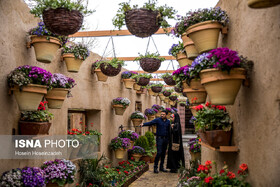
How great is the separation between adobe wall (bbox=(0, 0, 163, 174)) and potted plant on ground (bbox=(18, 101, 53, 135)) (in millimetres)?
104

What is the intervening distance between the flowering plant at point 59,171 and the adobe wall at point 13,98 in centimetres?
22

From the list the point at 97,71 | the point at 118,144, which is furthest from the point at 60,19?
the point at 118,144

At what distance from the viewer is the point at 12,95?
137 inches

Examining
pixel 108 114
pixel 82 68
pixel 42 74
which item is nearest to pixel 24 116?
pixel 42 74

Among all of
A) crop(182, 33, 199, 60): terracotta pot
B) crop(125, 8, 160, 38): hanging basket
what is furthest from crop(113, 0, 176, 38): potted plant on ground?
crop(182, 33, 199, 60): terracotta pot

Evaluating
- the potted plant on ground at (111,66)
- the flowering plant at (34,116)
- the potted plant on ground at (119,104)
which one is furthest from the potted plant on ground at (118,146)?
the flowering plant at (34,116)

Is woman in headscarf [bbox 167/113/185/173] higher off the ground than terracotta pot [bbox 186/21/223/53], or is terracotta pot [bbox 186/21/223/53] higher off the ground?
terracotta pot [bbox 186/21/223/53]

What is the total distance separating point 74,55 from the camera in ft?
15.0

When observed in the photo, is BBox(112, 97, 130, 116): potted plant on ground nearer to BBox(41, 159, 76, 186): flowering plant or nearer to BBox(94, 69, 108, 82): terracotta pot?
BBox(94, 69, 108, 82): terracotta pot

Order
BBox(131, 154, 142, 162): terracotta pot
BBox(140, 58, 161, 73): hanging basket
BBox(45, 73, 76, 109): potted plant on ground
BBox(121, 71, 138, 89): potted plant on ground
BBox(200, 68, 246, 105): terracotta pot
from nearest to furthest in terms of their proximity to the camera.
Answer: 1. BBox(200, 68, 246, 105): terracotta pot
2. BBox(45, 73, 76, 109): potted plant on ground
3. BBox(140, 58, 161, 73): hanging basket
4. BBox(121, 71, 138, 89): potted plant on ground
5. BBox(131, 154, 142, 162): terracotta pot

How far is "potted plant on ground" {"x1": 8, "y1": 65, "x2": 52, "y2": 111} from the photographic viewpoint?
10.4 ft

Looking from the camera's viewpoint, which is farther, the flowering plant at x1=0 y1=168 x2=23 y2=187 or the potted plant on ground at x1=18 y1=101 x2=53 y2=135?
the potted plant on ground at x1=18 y1=101 x2=53 y2=135

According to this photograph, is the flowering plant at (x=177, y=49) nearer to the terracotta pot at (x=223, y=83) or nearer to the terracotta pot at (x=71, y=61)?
the terracotta pot at (x=71, y=61)

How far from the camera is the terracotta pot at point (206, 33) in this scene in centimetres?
277
